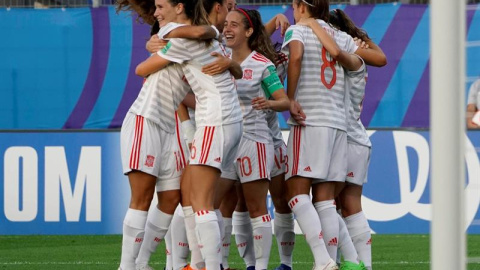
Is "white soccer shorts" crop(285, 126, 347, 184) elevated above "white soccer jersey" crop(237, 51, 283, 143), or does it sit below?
below

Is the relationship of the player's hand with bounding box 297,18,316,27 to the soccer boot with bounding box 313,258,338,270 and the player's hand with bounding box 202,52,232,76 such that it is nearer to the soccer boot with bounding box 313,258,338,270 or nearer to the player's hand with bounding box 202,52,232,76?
the player's hand with bounding box 202,52,232,76

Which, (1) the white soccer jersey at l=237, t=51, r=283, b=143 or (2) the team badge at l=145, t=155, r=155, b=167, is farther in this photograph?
(1) the white soccer jersey at l=237, t=51, r=283, b=143

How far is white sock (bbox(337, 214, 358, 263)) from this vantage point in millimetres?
6133

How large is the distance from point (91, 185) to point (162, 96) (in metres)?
5.26

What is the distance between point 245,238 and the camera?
21.4 feet

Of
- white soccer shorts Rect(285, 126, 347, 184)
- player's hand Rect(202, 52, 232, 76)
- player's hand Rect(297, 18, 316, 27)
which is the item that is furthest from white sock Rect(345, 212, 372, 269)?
player's hand Rect(202, 52, 232, 76)

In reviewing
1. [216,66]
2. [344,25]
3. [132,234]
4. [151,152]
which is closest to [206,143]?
[151,152]

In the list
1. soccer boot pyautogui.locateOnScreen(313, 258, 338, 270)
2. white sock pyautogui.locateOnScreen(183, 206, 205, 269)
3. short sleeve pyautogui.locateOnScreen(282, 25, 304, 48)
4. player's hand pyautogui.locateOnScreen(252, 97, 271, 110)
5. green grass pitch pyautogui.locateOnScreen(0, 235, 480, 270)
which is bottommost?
green grass pitch pyautogui.locateOnScreen(0, 235, 480, 270)

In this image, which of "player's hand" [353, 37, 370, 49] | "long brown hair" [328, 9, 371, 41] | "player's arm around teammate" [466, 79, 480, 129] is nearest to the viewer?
"player's arm around teammate" [466, 79, 480, 129]

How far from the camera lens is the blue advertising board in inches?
410

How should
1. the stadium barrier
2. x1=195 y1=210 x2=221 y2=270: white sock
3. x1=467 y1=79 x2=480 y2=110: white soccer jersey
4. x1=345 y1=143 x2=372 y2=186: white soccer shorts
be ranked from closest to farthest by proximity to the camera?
x1=467 y1=79 x2=480 y2=110: white soccer jersey
x1=195 y1=210 x2=221 y2=270: white sock
x1=345 y1=143 x2=372 y2=186: white soccer shorts
the stadium barrier

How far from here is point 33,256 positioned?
27.9 feet

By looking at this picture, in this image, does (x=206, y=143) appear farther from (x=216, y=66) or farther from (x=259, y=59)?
(x=259, y=59)

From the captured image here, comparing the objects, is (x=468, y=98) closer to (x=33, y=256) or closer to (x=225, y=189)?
(x=225, y=189)
